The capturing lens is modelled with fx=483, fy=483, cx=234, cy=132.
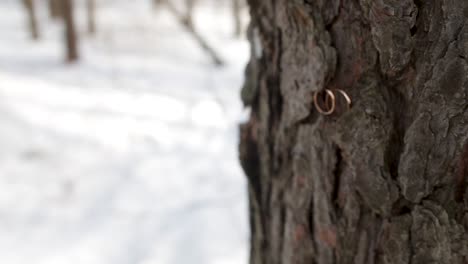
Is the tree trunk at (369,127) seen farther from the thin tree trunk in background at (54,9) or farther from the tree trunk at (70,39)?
the thin tree trunk in background at (54,9)

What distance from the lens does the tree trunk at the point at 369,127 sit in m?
0.57

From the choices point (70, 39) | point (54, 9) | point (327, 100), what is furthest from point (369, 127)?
point (54, 9)

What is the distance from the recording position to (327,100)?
696mm

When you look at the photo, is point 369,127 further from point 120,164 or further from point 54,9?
point 54,9

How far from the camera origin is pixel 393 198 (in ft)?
2.10

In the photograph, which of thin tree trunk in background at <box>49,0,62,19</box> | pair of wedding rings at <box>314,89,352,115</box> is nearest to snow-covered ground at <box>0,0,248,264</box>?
pair of wedding rings at <box>314,89,352,115</box>

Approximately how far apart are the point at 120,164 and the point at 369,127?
156 inches

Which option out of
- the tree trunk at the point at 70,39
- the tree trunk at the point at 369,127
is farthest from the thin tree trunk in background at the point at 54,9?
the tree trunk at the point at 369,127

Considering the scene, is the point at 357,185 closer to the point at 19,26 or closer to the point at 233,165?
the point at 233,165

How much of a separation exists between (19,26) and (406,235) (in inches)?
678

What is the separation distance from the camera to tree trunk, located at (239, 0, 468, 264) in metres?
0.57

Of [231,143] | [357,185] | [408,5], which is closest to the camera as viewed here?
[408,5]

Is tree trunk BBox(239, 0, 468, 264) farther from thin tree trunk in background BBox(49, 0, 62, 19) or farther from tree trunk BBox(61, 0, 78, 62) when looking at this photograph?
thin tree trunk in background BBox(49, 0, 62, 19)

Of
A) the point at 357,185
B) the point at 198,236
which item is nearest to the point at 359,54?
the point at 357,185
